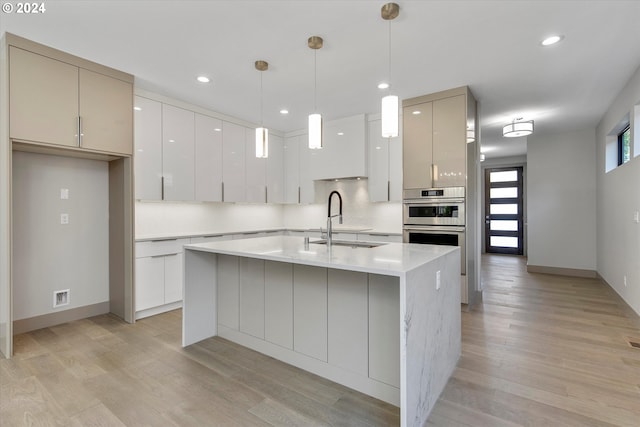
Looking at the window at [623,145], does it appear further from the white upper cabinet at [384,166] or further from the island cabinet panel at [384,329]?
the island cabinet panel at [384,329]

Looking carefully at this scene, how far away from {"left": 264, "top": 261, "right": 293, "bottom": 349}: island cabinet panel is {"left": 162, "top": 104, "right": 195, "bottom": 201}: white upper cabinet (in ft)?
7.09

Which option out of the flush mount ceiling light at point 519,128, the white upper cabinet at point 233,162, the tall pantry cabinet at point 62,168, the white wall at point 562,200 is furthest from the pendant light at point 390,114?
the white wall at point 562,200

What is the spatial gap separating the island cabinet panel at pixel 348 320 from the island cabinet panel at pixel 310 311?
0.18ft

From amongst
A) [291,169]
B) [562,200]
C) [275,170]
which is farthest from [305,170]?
[562,200]

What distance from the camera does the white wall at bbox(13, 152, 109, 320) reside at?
10.4ft

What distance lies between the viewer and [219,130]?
4.68 metres

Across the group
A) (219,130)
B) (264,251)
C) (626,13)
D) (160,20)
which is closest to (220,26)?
(160,20)

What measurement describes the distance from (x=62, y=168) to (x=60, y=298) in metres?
1.42

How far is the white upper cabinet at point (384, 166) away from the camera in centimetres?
457

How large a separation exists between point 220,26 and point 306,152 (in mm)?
3145

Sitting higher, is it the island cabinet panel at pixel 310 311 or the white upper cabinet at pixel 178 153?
the white upper cabinet at pixel 178 153

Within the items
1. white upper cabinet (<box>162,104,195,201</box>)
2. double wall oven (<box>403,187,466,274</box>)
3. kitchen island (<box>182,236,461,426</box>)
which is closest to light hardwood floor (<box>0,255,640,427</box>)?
kitchen island (<box>182,236,461,426</box>)

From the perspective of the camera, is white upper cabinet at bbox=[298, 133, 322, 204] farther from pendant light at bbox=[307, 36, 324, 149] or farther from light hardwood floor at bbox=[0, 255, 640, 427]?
light hardwood floor at bbox=[0, 255, 640, 427]

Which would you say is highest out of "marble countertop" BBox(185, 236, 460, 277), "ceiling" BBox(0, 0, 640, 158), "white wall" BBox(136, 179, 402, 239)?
"ceiling" BBox(0, 0, 640, 158)
